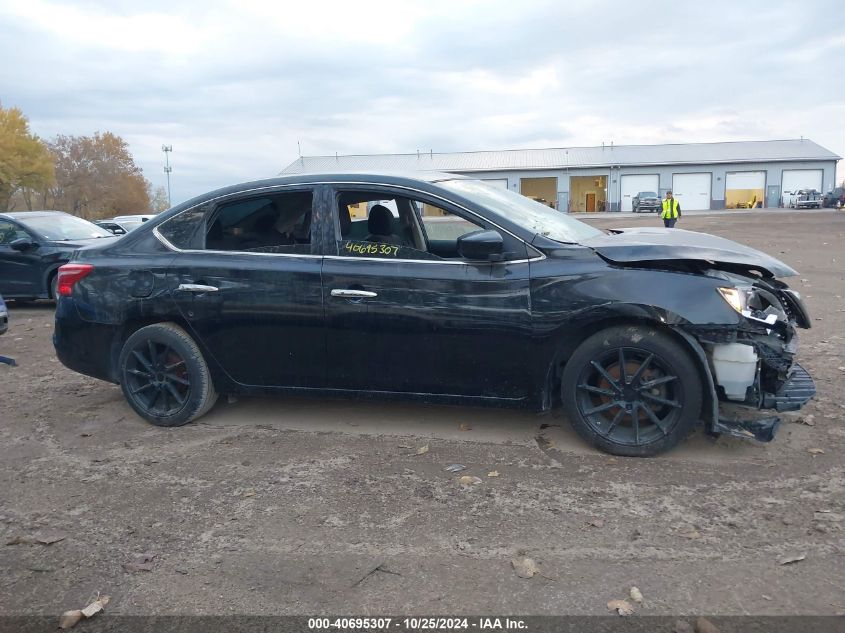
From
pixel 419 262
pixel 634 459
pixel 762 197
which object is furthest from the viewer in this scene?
pixel 762 197

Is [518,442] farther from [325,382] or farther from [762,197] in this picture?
[762,197]

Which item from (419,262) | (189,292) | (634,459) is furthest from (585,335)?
(189,292)

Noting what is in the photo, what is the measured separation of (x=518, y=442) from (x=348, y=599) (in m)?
1.97

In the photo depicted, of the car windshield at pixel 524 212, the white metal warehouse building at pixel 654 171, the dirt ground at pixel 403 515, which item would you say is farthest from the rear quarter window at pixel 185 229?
the white metal warehouse building at pixel 654 171

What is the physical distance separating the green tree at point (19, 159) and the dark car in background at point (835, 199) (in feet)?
183

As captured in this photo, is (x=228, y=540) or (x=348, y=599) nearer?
(x=348, y=599)

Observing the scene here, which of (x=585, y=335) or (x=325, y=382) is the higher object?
(x=585, y=335)

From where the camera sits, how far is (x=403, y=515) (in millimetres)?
3684

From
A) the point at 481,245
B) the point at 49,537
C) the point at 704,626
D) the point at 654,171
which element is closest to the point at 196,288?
the point at 49,537

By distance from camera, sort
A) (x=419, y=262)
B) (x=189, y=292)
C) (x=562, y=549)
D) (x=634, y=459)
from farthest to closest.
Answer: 1. (x=189, y=292)
2. (x=419, y=262)
3. (x=634, y=459)
4. (x=562, y=549)

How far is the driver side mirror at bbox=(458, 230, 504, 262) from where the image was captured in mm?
4254

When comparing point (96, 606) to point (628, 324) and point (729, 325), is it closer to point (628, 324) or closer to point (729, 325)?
point (628, 324)

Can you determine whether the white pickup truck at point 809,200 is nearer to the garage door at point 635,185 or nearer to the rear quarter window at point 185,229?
the garage door at point 635,185

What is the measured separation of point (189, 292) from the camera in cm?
495
